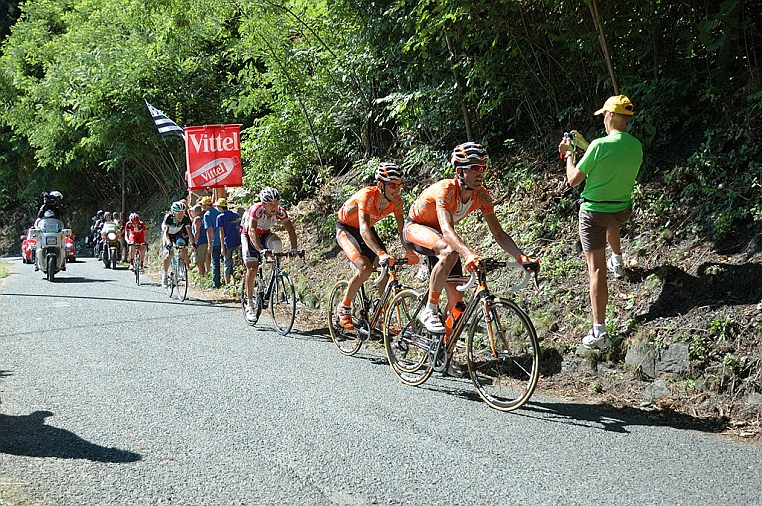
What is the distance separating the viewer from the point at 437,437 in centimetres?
530

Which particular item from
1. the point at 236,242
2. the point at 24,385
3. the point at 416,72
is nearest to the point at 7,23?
the point at 236,242

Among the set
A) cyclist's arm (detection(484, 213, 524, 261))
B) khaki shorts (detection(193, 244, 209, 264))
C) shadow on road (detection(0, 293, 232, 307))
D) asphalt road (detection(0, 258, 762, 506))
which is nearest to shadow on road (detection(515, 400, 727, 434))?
asphalt road (detection(0, 258, 762, 506))

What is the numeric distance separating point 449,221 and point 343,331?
2.83 metres

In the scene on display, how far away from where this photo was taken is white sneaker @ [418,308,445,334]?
6.55 metres

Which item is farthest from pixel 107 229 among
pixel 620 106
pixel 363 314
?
pixel 620 106

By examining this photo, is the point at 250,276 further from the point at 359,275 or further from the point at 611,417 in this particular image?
the point at 611,417

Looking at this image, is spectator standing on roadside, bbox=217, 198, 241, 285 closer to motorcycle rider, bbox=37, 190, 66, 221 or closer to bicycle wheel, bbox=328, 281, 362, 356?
motorcycle rider, bbox=37, 190, 66, 221

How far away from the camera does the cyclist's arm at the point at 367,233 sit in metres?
7.52

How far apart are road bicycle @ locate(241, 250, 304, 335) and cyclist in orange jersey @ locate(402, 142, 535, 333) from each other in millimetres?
3236

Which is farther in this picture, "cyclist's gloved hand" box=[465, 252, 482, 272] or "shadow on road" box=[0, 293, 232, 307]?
"shadow on road" box=[0, 293, 232, 307]

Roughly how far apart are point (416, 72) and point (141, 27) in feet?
56.0

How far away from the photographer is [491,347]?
6184 mm

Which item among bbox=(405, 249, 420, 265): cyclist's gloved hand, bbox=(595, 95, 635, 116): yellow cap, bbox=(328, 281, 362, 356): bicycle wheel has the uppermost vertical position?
bbox=(595, 95, 635, 116): yellow cap

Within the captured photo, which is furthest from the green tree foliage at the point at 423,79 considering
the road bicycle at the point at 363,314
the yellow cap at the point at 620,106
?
the road bicycle at the point at 363,314
